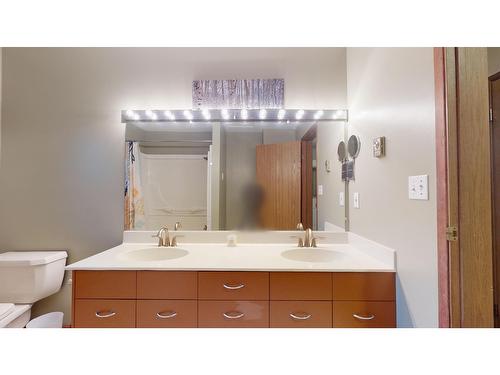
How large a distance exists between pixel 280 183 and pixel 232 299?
902mm

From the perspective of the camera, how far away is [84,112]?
173 cm

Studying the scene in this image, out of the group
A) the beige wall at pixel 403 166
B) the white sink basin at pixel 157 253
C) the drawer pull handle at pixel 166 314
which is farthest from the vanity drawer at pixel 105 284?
the beige wall at pixel 403 166

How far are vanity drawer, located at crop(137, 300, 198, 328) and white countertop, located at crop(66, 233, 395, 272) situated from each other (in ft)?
0.60

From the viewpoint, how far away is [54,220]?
172cm

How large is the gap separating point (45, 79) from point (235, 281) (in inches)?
80.0

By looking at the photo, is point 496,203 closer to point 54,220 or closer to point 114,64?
point 114,64

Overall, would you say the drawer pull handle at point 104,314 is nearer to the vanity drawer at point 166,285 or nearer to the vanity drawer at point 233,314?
the vanity drawer at point 166,285

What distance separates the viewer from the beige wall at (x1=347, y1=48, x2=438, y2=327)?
94cm

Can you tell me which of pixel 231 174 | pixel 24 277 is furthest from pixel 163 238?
pixel 24 277

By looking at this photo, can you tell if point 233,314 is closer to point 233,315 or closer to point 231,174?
point 233,315

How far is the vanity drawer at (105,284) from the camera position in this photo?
1190 mm

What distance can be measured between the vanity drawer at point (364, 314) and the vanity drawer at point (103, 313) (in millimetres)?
1061

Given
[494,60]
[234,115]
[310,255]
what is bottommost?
[310,255]

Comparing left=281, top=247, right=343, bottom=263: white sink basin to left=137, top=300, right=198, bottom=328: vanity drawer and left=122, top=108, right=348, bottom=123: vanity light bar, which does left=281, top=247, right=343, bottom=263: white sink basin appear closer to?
left=137, top=300, right=198, bottom=328: vanity drawer
